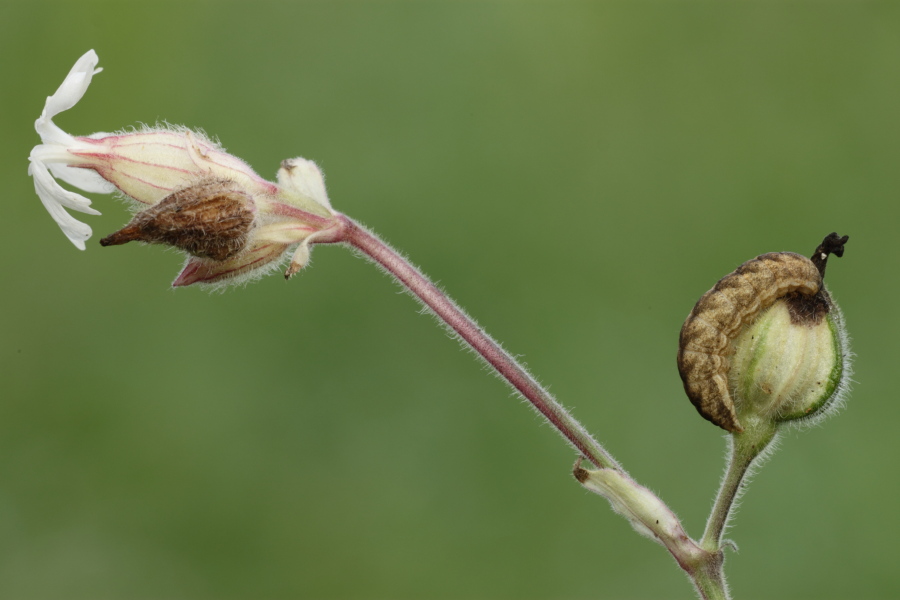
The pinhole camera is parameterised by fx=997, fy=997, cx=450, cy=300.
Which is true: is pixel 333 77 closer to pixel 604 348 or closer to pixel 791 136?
pixel 604 348

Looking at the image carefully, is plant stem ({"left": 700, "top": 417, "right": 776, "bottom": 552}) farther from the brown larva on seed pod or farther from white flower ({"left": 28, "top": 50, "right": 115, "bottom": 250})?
white flower ({"left": 28, "top": 50, "right": 115, "bottom": 250})

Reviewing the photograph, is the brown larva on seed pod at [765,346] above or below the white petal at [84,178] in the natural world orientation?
above

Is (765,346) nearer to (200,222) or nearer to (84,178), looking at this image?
(200,222)

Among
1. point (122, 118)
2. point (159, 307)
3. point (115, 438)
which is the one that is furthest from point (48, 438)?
point (122, 118)

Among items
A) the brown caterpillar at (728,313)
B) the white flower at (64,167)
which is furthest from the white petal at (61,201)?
the brown caterpillar at (728,313)

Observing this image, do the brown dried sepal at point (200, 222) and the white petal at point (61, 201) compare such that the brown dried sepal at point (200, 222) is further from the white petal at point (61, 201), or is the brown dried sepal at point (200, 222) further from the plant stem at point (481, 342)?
the plant stem at point (481, 342)

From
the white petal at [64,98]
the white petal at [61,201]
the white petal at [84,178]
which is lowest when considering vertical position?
the white petal at [61,201]
